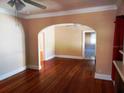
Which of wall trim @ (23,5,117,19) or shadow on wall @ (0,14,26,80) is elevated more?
wall trim @ (23,5,117,19)

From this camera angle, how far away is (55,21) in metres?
4.39

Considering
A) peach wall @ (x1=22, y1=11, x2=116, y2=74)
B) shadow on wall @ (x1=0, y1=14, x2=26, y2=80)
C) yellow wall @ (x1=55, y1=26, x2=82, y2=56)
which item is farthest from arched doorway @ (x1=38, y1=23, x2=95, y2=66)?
peach wall @ (x1=22, y1=11, x2=116, y2=74)

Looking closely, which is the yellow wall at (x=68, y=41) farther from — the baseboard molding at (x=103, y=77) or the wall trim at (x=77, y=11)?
the baseboard molding at (x=103, y=77)

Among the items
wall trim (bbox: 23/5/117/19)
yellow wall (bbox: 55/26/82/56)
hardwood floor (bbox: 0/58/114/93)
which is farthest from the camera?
yellow wall (bbox: 55/26/82/56)

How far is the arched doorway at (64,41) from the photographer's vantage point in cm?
719

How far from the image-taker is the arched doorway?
23.6 ft

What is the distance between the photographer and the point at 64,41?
26.2ft

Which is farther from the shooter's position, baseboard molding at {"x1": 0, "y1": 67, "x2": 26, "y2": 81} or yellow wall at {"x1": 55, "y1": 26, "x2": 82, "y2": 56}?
yellow wall at {"x1": 55, "y1": 26, "x2": 82, "y2": 56}

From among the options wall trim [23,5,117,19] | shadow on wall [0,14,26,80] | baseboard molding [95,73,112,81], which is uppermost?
wall trim [23,5,117,19]

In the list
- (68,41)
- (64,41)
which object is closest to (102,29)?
(68,41)

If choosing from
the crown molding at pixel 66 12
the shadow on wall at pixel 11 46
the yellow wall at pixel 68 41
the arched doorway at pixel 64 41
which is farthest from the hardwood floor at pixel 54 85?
the yellow wall at pixel 68 41

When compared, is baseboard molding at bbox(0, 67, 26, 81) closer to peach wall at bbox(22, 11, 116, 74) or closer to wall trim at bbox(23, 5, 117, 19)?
wall trim at bbox(23, 5, 117, 19)

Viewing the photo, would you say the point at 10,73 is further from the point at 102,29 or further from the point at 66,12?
the point at 102,29

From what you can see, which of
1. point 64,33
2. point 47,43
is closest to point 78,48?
point 64,33
